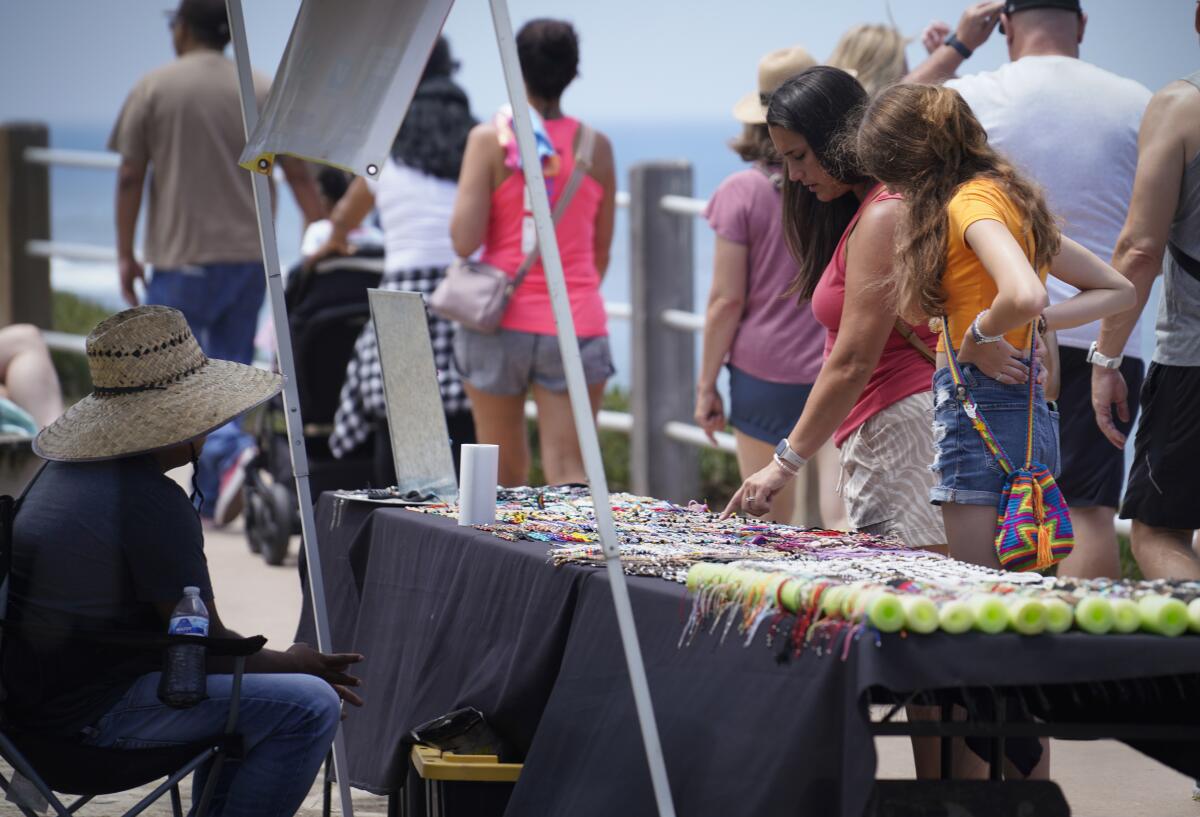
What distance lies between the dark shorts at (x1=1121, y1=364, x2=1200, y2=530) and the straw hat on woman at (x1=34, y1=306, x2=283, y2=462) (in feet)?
6.90

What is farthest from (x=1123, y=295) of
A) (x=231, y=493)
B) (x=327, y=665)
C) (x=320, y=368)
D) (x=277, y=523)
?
(x=231, y=493)

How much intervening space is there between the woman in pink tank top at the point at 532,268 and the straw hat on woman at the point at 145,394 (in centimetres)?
231

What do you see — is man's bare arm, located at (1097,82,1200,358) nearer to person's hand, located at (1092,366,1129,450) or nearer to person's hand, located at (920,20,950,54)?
person's hand, located at (1092,366,1129,450)

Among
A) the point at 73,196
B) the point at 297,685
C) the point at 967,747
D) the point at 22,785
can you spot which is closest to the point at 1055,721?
the point at 967,747

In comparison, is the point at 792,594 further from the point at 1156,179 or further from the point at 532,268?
the point at 532,268

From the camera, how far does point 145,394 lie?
10.8ft

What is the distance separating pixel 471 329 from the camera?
5.79 m

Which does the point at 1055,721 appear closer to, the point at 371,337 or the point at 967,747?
the point at 967,747

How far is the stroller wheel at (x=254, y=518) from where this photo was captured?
7.21m

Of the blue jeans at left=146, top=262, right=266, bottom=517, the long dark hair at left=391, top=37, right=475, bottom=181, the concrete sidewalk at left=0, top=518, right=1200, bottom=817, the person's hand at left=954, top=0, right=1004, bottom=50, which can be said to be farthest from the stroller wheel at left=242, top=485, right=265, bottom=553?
the person's hand at left=954, top=0, right=1004, bottom=50

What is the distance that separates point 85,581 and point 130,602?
0.30ft

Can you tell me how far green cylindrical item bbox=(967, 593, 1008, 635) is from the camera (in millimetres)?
2482

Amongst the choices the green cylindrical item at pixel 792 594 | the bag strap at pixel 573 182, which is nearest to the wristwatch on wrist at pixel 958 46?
the bag strap at pixel 573 182

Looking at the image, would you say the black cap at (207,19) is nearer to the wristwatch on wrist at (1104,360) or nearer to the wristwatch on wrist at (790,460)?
the wristwatch on wrist at (1104,360)
